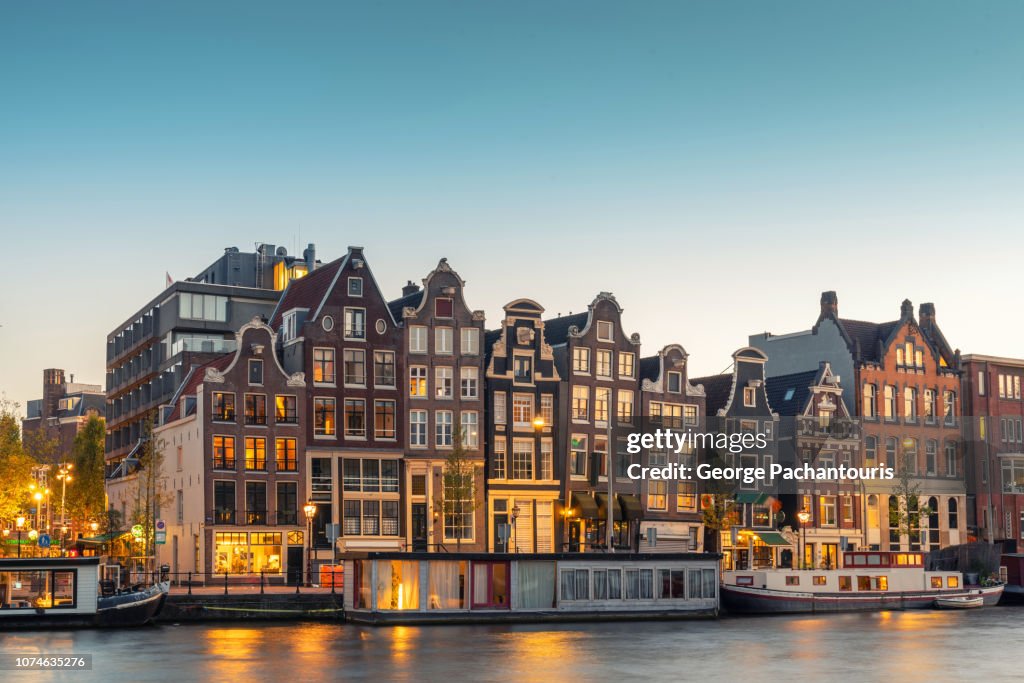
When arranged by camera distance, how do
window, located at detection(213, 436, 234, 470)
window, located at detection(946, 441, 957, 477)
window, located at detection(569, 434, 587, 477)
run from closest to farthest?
window, located at detection(213, 436, 234, 470) → window, located at detection(569, 434, 587, 477) → window, located at detection(946, 441, 957, 477)

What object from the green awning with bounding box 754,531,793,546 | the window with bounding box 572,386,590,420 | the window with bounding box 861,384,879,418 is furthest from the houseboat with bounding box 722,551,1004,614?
the window with bounding box 861,384,879,418

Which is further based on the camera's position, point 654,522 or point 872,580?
point 654,522

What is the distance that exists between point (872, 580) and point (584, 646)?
3165 cm

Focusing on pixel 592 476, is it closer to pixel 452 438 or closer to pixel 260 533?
pixel 452 438

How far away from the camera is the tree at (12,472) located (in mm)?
99488

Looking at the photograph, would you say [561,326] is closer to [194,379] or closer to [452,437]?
[452,437]

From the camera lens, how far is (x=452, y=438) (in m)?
94.5

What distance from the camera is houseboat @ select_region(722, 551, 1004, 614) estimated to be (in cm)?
8138

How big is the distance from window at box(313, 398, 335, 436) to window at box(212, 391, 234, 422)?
5.13 m

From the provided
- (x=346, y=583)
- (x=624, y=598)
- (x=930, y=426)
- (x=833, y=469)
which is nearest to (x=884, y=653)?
(x=624, y=598)

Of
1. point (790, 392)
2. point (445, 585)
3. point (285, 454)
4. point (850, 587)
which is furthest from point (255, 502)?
point (790, 392)

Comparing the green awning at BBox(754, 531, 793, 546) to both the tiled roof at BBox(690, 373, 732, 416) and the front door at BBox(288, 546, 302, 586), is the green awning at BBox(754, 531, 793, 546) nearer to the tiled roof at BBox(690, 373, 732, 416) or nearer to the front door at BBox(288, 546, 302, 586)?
the tiled roof at BBox(690, 373, 732, 416)

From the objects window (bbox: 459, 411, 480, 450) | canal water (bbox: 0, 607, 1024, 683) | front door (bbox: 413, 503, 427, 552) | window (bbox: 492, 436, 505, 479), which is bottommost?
canal water (bbox: 0, 607, 1024, 683)

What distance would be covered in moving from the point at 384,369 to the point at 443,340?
4.20m
